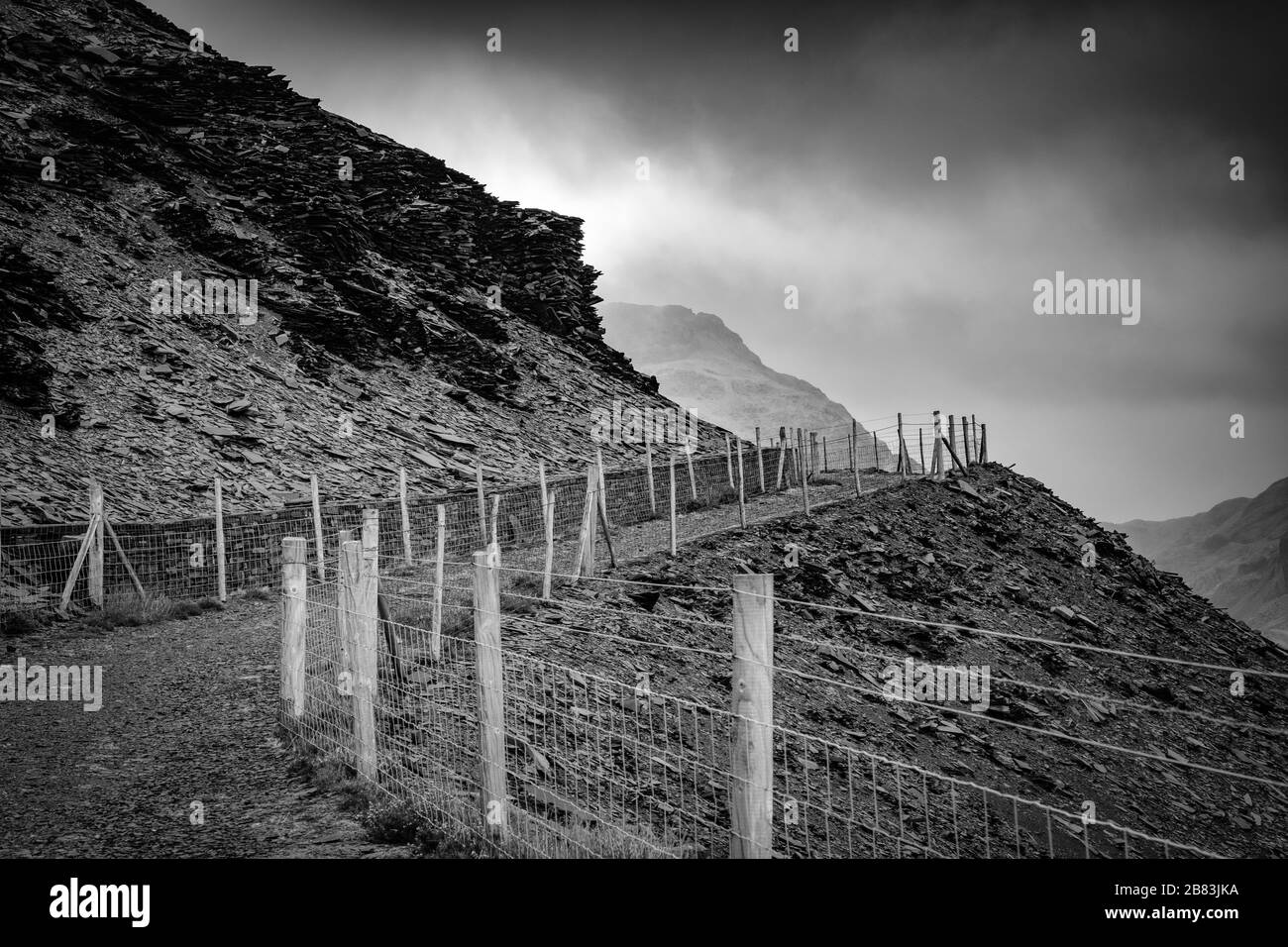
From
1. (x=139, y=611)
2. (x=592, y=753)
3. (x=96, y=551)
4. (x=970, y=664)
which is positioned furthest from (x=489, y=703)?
(x=970, y=664)

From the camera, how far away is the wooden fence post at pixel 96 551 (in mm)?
15008

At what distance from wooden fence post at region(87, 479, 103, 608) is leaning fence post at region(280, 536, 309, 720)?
858 centimetres

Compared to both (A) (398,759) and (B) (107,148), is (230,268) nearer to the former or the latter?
(B) (107,148)

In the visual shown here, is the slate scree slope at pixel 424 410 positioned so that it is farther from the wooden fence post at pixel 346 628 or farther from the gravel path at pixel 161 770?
the gravel path at pixel 161 770

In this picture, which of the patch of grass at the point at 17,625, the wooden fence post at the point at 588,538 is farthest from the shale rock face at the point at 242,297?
the wooden fence post at the point at 588,538

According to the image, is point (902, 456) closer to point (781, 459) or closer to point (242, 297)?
point (781, 459)

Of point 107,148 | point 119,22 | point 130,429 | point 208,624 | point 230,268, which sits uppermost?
point 119,22

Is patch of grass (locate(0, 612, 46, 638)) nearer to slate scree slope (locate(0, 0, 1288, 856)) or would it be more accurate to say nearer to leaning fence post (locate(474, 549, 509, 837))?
slate scree slope (locate(0, 0, 1288, 856))

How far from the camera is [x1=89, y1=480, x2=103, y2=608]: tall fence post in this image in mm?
15008

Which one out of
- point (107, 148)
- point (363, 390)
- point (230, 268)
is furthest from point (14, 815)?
point (107, 148)

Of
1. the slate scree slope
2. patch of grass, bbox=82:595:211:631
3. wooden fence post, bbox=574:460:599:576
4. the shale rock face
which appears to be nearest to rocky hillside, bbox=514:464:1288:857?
the slate scree slope

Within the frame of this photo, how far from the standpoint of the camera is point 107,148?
1594 inches

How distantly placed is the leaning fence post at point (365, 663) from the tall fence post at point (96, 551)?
34.5 ft
